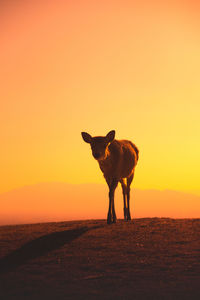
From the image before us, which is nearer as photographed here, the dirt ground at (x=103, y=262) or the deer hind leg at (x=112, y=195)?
the dirt ground at (x=103, y=262)

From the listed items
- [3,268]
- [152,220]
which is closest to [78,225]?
[152,220]

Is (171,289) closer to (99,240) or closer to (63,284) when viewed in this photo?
(63,284)

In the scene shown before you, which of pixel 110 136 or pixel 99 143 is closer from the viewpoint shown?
pixel 99 143

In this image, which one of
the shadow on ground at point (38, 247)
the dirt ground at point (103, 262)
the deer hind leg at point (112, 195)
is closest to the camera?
the dirt ground at point (103, 262)

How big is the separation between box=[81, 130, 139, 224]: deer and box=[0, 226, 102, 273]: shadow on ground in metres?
2.19

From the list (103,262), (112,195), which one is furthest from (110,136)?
(103,262)

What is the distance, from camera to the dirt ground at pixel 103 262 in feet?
28.4

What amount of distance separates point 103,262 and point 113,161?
586cm

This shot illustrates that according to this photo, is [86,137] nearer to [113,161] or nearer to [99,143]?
[99,143]

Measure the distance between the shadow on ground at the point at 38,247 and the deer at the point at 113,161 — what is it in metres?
2.19

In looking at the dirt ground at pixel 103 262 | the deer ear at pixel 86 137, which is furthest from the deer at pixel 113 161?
the dirt ground at pixel 103 262

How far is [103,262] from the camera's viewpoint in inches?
411

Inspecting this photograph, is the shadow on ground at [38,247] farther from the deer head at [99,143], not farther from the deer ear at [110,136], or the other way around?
the deer ear at [110,136]

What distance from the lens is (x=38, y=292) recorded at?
28.5 ft
